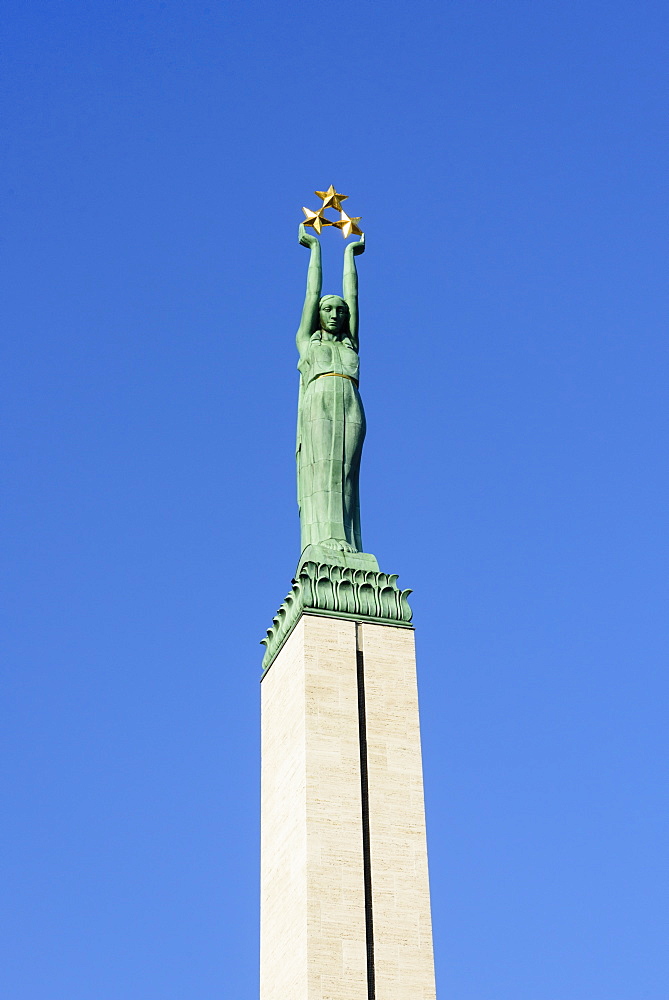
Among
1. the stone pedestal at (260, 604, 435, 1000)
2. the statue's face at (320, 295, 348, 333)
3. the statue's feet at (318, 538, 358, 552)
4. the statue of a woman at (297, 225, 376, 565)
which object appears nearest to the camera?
the stone pedestal at (260, 604, 435, 1000)

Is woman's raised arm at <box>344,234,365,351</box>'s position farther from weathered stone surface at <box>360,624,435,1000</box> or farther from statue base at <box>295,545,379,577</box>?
weathered stone surface at <box>360,624,435,1000</box>

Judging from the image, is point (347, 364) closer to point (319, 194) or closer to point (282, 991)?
point (319, 194)

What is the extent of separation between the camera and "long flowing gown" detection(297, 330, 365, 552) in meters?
32.6

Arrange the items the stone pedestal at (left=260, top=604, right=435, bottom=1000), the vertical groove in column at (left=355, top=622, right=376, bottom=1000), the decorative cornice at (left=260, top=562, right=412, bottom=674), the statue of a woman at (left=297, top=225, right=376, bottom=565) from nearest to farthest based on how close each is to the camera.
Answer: the stone pedestal at (left=260, top=604, right=435, bottom=1000), the vertical groove in column at (left=355, top=622, right=376, bottom=1000), the decorative cornice at (left=260, top=562, right=412, bottom=674), the statue of a woman at (left=297, top=225, right=376, bottom=565)

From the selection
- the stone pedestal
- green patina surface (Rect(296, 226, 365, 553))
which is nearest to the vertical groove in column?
the stone pedestal

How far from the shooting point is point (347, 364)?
112 ft

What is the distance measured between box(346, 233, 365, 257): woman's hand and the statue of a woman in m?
1.39

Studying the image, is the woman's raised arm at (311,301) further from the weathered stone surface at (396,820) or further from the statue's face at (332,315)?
the weathered stone surface at (396,820)

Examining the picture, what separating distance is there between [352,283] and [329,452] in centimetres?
475

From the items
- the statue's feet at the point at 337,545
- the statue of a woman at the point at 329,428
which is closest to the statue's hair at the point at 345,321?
the statue of a woman at the point at 329,428

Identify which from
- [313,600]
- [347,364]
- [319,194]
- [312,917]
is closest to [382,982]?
[312,917]

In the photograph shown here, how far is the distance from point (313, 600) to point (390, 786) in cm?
392

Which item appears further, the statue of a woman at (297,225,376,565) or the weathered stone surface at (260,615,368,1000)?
the statue of a woman at (297,225,376,565)

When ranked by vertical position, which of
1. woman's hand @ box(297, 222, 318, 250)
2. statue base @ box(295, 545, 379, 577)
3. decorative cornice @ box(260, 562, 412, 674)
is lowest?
decorative cornice @ box(260, 562, 412, 674)
